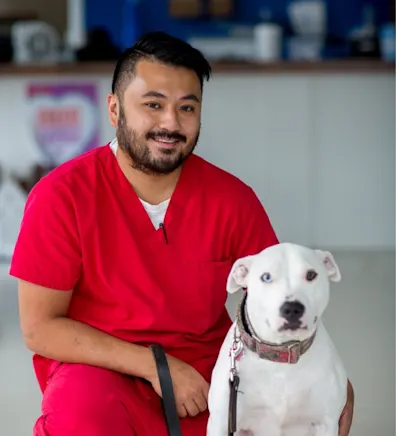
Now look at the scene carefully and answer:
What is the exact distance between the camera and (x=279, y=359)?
173cm

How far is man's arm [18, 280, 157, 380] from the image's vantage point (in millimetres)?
1938

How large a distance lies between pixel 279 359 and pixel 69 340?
0.46 metres

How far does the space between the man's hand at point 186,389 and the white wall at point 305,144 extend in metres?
3.56

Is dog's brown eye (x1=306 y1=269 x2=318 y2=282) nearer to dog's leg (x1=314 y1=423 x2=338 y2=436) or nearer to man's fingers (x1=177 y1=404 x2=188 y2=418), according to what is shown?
dog's leg (x1=314 y1=423 x2=338 y2=436)

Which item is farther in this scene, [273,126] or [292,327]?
[273,126]

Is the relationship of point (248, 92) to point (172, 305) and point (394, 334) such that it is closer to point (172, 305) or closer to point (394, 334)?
point (394, 334)

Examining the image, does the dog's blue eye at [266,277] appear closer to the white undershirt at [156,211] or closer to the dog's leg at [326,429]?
the dog's leg at [326,429]

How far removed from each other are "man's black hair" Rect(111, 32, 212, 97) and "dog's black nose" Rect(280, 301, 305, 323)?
63 centimetres

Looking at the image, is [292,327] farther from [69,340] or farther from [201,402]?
[69,340]

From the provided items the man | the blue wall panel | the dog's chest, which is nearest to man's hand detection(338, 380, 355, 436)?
the man

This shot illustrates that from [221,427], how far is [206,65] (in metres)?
0.77

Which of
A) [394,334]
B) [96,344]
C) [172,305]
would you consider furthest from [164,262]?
[394,334]

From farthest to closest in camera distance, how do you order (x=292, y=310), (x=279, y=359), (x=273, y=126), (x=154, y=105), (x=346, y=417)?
1. (x=273, y=126)
2. (x=154, y=105)
3. (x=346, y=417)
4. (x=279, y=359)
5. (x=292, y=310)

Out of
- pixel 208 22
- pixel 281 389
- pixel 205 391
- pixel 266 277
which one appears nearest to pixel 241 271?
pixel 266 277
